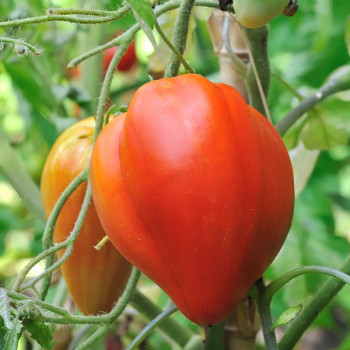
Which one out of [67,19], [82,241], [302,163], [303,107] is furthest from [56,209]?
[302,163]

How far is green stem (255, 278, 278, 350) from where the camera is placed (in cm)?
55

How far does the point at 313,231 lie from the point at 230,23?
0.61m

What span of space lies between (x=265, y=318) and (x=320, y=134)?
322 millimetres

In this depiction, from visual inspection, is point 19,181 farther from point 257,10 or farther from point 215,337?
point 257,10

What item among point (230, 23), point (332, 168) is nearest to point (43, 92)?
point (230, 23)

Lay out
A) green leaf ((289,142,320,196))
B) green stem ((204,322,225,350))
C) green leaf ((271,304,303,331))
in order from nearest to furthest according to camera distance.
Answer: green leaf ((271,304,303,331)) → green stem ((204,322,225,350)) → green leaf ((289,142,320,196))

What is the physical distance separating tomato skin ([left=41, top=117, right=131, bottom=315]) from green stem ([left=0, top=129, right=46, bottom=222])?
14 cm

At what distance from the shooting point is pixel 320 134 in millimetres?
→ 821

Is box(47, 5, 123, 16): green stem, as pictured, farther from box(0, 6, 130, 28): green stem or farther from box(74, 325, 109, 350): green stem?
box(74, 325, 109, 350): green stem

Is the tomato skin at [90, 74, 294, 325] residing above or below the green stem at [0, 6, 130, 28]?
below

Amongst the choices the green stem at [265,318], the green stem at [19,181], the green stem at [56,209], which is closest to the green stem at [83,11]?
the green stem at [56,209]

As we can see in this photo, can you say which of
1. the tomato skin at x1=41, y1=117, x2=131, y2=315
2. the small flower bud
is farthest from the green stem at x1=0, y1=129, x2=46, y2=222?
the small flower bud

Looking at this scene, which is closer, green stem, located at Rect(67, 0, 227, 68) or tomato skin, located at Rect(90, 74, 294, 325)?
tomato skin, located at Rect(90, 74, 294, 325)

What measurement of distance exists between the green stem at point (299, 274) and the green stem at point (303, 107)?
0.74 feet
